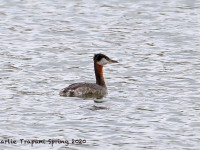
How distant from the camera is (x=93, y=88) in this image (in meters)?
19.0

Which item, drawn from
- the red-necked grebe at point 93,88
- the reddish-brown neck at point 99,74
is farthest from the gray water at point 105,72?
the reddish-brown neck at point 99,74

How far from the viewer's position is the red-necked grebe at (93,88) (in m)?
18.3

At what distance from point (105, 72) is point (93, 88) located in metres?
2.50

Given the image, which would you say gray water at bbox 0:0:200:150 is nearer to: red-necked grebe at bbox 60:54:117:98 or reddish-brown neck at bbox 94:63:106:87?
red-necked grebe at bbox 60:54:117:98

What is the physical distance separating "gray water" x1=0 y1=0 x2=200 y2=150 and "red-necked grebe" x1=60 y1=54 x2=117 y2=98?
0.68 feet

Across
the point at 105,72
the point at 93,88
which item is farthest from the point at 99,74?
the point at 105,72

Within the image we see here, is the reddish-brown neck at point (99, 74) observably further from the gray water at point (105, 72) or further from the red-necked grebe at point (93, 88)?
the gray water at point (105, 72)

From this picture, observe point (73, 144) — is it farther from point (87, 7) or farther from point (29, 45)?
point (87, 7)

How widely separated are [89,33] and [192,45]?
3.10 meters

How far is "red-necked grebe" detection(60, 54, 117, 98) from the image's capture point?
18.3m

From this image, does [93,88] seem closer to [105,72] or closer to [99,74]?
[99,74]

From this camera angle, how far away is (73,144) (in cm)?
1468

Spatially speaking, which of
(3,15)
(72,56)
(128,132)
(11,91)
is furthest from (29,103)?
(3,15)

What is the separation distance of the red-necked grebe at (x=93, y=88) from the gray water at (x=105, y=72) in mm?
209
